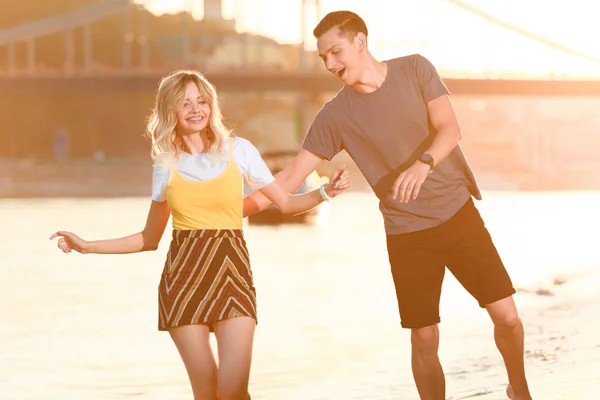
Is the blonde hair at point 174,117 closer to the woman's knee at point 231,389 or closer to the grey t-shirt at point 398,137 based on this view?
the grey t-shirt at point 398,137

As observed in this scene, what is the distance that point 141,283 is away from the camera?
16.0 meters

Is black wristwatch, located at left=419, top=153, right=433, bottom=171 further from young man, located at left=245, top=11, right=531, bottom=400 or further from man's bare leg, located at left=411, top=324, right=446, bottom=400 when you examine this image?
man's bare leg, located at left=411, top=324, right=446, bottom=400

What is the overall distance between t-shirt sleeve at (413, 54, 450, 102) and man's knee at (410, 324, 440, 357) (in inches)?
36.5

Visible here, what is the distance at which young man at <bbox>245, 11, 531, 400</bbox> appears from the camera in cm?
591

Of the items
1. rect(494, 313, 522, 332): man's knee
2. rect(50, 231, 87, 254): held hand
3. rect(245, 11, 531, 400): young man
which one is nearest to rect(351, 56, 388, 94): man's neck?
rect(245, 11, 531, 400): young man

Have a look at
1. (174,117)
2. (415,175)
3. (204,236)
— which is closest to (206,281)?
(204,236)

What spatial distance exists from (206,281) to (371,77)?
3.83ft

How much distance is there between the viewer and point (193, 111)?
5391 mm

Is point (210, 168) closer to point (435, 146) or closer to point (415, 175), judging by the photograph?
point (415, 175)

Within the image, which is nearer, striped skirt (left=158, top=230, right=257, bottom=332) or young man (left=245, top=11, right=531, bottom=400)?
striped skirt (left=158, top=230, right=257, bottom=332)

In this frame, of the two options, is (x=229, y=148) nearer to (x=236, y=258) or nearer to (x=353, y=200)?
(x=236, y=258)

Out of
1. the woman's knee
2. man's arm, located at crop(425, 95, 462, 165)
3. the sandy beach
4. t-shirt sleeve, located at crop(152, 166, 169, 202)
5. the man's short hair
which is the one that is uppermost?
the man's short hair

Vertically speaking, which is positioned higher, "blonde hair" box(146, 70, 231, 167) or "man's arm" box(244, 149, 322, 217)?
"blonde hair" box(146, 70, 231, 167)

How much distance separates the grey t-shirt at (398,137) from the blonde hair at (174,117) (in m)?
0.66
